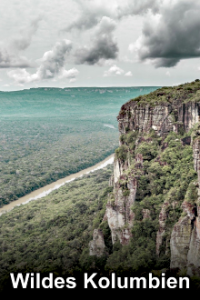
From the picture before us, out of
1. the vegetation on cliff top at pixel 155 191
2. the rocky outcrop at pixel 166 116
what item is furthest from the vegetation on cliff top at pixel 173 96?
the vegetation on cliff top at pixel 155 191

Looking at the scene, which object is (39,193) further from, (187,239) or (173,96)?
(187,239)

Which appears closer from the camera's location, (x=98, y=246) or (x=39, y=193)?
(x=98, y=246)

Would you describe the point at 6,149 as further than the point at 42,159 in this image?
Yes

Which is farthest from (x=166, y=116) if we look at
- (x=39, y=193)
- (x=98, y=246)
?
(x=39, y=193)

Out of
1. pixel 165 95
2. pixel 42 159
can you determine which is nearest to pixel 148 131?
pixel 165 95

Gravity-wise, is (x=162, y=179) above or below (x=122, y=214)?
above

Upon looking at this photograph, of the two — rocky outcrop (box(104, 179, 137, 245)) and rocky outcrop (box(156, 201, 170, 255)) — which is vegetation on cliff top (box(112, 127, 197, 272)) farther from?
rocky outcrop (box(104, 179, 137, 245))

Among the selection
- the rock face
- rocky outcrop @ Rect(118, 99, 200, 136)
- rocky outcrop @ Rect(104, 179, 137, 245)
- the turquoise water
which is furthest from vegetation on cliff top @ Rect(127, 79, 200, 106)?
the turquoise water

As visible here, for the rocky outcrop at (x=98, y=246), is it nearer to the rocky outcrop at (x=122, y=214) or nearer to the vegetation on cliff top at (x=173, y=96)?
the rocky outcrop at (x=122, y=214)

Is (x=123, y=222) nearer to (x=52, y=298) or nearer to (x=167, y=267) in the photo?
(x=167, y=267)
